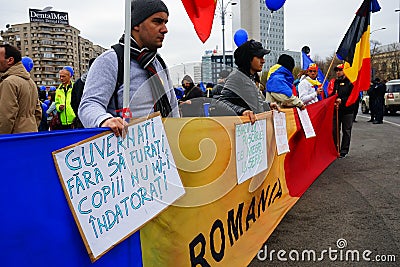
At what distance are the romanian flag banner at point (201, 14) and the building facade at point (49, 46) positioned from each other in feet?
241

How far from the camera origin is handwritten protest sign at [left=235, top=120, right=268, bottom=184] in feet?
9.57

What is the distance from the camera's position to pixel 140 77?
2.40 meters

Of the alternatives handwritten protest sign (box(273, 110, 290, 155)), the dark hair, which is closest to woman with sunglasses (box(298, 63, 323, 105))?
handwritten protest sign (box(273, 110, 290, 155))

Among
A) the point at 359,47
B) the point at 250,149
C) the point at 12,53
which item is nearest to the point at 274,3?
the point at 359,47

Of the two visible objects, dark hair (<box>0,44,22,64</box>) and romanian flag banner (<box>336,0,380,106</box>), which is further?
romanian flag banner (<box>336,0,380,106</box>)

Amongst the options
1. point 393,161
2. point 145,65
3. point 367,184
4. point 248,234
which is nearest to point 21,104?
point 145,65

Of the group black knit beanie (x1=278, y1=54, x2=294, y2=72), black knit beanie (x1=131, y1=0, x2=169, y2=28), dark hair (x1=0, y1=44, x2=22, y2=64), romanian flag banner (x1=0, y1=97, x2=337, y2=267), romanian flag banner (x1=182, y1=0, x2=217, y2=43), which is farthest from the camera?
black knit beanie (x1=278, y1=54, x2=294, y2=72)

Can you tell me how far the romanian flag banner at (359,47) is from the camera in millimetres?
6521

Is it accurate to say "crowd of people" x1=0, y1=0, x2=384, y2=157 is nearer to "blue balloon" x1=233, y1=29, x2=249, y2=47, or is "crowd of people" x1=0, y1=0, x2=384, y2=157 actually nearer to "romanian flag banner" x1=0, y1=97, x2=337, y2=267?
"romanian flag banner" x1=0, y1=97, x2=337, y2=267

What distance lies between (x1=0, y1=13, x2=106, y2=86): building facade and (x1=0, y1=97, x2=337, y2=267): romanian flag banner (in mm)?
73119

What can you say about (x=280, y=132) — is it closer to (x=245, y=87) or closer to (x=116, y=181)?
(x=245, y=87)

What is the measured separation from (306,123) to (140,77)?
3.27m

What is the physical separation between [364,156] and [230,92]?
5.72 metres

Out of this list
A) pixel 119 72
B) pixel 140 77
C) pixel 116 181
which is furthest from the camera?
pixel 140 77
